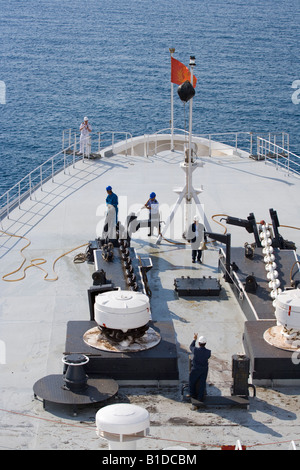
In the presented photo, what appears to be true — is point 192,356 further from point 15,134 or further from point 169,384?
point 15,134

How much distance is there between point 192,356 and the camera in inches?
487

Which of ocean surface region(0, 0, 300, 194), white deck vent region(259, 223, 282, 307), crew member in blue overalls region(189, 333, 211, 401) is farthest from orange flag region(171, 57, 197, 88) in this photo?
ocean surface region(0, 0, 300, 194)

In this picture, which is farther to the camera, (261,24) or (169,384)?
(261,24)

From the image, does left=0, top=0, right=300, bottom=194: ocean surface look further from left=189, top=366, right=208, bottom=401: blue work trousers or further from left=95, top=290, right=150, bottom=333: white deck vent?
left=189, top=366, right=208, bottom=401: blue work trousers

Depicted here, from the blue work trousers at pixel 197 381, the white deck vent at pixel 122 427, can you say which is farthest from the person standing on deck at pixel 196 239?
the white deck vent at pixel 122 427

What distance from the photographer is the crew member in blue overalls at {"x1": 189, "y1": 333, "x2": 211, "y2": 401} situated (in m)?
12.2

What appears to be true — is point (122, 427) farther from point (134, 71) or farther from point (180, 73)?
point (134, 71)

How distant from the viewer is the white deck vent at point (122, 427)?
7.90 meters

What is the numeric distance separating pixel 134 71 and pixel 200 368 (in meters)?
64.5

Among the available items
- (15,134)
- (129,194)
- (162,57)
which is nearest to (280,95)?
(162,57)

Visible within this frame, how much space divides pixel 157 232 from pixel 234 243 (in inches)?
87.8

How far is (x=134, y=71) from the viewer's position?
74.0 meters

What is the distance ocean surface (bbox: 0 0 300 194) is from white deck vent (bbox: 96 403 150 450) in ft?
117

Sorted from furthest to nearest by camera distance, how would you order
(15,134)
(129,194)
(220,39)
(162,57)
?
(220,39)
(162,57)
(15,134)
(129,194)
